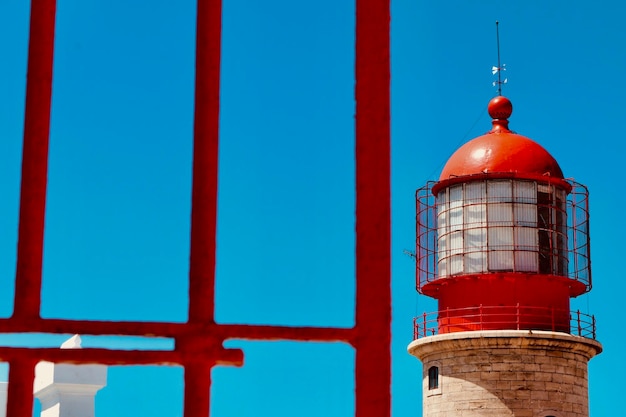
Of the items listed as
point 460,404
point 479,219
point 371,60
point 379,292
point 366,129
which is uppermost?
point 479,219

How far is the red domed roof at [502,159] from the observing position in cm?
2000

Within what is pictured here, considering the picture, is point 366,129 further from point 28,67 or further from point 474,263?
point 474,263

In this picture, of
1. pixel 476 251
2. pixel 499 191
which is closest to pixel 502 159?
pixel 499 191

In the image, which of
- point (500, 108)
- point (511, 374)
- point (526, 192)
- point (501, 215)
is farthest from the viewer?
point (500, 108)

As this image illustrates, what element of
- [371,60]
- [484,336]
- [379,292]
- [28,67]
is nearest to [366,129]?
[371,60]

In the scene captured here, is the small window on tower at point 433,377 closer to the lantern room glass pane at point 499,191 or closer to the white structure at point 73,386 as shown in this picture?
the lantern room glass pane at point 499,191

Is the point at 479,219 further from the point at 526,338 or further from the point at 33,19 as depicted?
the point at 33,19

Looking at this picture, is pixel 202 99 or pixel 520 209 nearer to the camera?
pixel 202 99

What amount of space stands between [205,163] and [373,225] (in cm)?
29

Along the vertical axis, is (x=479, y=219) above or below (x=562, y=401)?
above

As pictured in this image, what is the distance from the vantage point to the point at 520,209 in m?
20.0

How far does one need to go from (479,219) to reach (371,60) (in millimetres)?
18243

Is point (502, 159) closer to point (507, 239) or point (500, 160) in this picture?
point (500, 160)

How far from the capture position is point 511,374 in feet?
62.4
